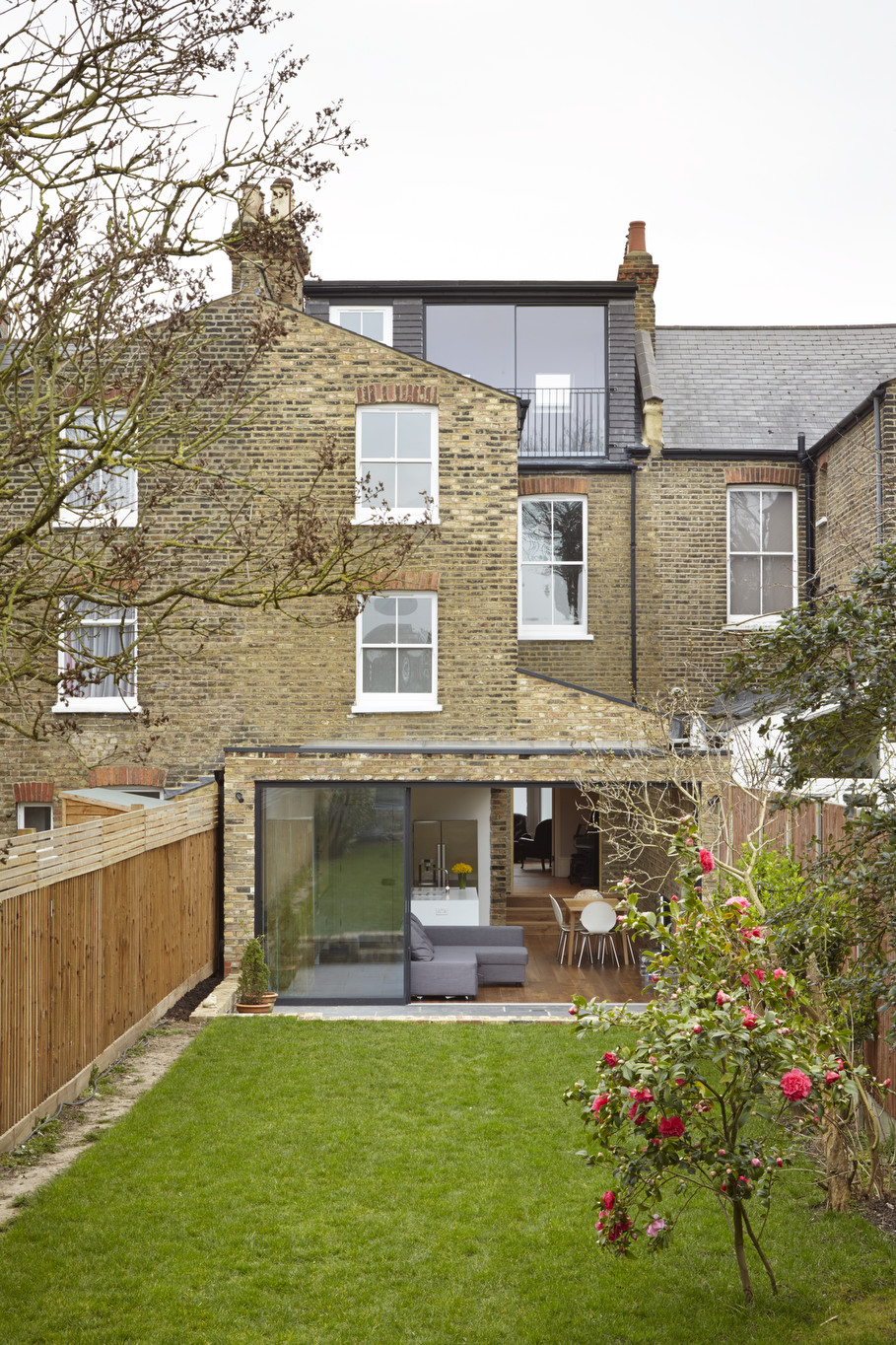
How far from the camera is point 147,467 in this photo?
6.61m

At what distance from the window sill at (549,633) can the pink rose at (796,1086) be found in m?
12.8

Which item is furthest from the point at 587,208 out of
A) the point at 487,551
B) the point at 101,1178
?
the point at 101,1178

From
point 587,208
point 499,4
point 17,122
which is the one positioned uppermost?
point 587,208

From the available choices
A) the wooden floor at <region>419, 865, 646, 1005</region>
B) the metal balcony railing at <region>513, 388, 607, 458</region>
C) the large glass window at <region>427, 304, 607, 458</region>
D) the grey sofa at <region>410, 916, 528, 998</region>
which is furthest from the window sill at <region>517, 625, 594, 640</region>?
the grey sofa at <region>410, 916, 528, 998</region>

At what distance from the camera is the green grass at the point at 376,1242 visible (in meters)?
4.83

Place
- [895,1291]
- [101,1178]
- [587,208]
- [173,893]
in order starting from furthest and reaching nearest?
[587,208] < [173,893] < [101,1178] < [895,1291]

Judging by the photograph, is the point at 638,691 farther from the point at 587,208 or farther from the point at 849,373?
the point at 587,208

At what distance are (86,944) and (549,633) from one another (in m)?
10.0

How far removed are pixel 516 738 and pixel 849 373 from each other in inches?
371

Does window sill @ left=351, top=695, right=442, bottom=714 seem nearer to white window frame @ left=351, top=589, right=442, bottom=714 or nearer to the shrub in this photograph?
white window frame @ left=351, top=589, right=442, bottom=714

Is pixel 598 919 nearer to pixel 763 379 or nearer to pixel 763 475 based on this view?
pixel 763 475

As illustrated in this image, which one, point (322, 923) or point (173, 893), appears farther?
point (322, 923)

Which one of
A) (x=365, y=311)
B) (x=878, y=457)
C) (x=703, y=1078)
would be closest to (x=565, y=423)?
(x=365, y=311)

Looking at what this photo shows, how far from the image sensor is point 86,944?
8.37 metres
